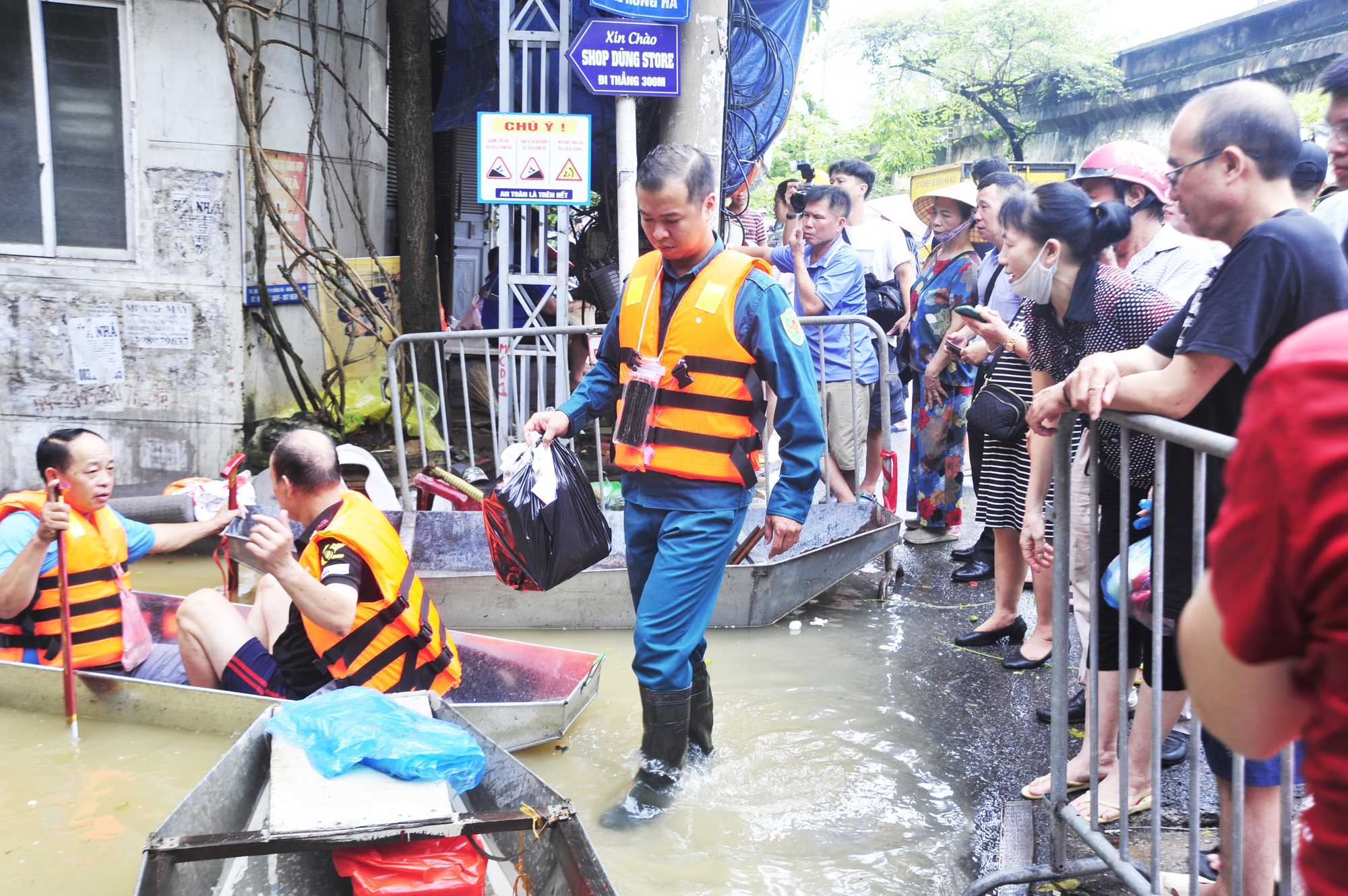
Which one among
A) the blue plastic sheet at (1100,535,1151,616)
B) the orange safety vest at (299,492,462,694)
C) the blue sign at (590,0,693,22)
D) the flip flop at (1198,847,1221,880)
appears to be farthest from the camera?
the blue sign at (590,0,693,22)

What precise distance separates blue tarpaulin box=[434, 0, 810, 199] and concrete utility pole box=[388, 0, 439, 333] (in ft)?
1.79

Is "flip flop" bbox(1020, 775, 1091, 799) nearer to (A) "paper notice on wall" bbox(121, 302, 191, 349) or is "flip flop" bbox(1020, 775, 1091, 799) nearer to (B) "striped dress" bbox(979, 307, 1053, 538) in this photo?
(B) "striped dress" bbox(979, 307, 1053, 538)

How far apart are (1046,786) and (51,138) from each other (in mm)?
7356

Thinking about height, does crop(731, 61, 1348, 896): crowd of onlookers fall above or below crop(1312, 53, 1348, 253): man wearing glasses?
below

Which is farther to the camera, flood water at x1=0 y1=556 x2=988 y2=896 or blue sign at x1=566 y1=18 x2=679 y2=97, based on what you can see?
blue sign at x1=566 y1=18 x2=679 y2=97

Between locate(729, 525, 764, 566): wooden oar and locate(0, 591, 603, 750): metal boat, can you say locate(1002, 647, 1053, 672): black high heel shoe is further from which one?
locate(0, 591, 603, 750): metal boat

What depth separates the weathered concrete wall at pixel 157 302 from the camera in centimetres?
702

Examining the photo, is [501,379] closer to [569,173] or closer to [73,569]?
[569,173]

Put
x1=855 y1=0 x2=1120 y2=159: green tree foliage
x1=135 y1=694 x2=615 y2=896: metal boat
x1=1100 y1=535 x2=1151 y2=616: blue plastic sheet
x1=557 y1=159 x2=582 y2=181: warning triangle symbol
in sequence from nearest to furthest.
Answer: x1=135 y1=694 x2=615 y2=896: metal boat, x1=1100 y1=535 x2=1151 y2=616: blue plastic sheet, x1=557 y1=159 x2=582 y2=181: warning triangle symbol, x1=855 y1=0 x2=1120 y2=159: green tree foliage

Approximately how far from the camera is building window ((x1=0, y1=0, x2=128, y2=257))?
22.6 feet

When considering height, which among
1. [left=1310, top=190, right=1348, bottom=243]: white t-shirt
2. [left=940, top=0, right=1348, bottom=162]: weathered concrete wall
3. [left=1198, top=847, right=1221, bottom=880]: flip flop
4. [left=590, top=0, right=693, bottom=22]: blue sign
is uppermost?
[left=940, top=0, right=1348, bottom=162]: weathered concrete wall

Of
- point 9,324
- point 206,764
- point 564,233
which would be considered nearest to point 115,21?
point 9,324

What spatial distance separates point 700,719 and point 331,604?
4.67 ft

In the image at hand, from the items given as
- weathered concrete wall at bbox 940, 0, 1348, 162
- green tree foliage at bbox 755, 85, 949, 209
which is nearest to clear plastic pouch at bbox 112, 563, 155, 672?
weathered concrete wall at bbox 940, 0, 1348, 162
